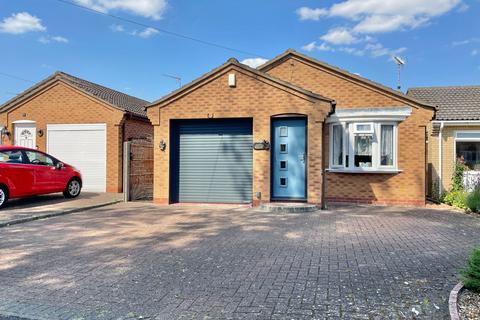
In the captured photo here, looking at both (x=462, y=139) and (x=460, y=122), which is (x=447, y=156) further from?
(x=460, y=122)

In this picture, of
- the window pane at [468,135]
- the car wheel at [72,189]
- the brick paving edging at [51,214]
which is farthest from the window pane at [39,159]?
the window pane at [468,135]

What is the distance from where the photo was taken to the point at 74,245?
6887 mm

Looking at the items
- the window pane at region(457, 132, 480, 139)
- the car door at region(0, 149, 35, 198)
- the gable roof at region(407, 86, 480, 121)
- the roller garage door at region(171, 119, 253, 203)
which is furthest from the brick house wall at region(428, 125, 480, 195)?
the car door at region(0, 149, 35, 198)

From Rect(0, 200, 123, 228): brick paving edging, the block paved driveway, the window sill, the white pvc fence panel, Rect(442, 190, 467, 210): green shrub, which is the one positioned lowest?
the block paved driveway

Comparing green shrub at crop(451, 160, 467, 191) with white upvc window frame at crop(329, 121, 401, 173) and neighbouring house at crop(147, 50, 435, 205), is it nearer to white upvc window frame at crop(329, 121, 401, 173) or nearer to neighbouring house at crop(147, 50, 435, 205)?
neighbouring house at crop(147, 50, 435, 205)

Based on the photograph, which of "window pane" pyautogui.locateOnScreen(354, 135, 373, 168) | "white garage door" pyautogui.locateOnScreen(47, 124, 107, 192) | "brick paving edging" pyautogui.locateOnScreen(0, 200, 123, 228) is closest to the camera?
"brick paving edging" pyautogui.locateOnScreen(0, 200, 123, 228)

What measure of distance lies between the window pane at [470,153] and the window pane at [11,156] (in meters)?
15.1

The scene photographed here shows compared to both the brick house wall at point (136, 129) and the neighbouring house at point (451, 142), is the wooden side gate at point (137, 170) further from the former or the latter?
the neighbouring house at point (451, 142)

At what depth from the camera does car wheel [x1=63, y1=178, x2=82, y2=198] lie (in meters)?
13.1

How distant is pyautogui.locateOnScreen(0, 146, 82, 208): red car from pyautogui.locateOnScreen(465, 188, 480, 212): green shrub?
40.7 ft

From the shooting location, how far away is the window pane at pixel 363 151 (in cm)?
1250

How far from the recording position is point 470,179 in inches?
519

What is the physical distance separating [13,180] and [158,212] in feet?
13.9

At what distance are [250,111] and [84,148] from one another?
8.31 metres
